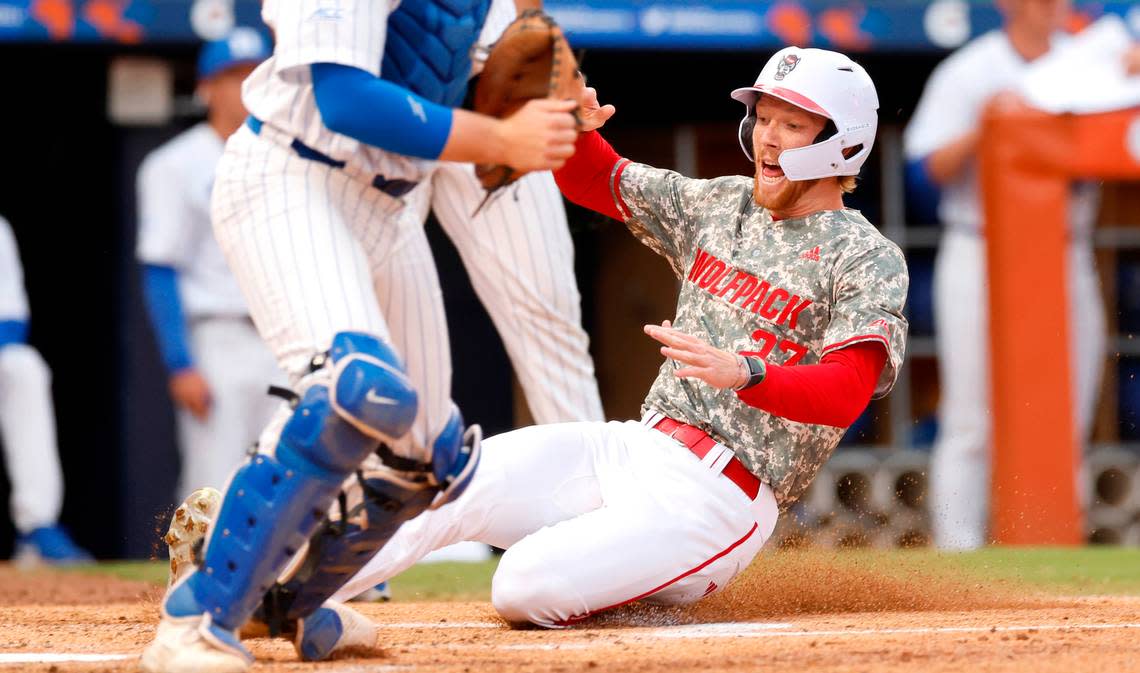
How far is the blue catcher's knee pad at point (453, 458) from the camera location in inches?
115

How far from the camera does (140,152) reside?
318 inches

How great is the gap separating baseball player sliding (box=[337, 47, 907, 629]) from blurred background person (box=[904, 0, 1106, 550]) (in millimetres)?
3584

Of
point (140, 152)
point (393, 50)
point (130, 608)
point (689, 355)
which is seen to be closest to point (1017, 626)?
point (689, 355)

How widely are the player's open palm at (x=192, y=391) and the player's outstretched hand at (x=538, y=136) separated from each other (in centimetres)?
400

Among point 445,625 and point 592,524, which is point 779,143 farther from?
point 445,625

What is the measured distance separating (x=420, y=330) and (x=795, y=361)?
0.91m

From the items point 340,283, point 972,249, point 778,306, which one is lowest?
point 972,249

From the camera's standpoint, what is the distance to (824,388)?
3.29m

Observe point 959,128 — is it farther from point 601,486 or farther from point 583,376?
point 601,486

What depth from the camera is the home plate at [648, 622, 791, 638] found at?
138 inches

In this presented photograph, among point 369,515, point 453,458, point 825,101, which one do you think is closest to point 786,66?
point 825,101

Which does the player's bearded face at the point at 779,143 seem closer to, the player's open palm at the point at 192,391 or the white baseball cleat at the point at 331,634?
the white baseball cleat at the point at 331,634

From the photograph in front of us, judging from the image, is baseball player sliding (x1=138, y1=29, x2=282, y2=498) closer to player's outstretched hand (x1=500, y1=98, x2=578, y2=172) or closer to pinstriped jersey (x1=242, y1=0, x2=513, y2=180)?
pinstriped jersey (x1=242, y1=0, x2=513, y2=180)

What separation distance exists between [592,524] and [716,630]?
35 cm
